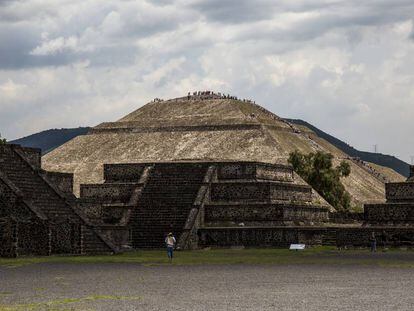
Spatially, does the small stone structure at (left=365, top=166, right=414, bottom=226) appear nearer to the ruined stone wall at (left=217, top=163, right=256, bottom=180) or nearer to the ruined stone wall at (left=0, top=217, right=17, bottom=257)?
the ruined stone wall at (left=217, top=163, right=256, bottom=180)

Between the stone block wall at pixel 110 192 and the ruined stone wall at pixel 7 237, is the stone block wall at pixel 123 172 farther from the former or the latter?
the ruined stone wall at pixel 7 237

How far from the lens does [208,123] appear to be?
129875 millimetres

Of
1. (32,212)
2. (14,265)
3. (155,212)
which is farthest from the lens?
(155,212)

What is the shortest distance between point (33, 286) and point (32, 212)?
1648cm

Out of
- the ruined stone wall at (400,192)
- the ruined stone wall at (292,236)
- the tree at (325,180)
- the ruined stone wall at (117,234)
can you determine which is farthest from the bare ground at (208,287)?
the tree at (325,180)

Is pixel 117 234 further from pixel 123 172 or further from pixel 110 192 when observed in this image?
pixel 123 172

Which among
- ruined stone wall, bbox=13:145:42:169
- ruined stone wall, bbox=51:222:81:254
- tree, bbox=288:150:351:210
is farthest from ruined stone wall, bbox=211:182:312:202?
tree, bbox=288:150:351:210

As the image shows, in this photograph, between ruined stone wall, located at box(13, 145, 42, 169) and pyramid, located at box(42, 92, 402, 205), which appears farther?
pyramid, located at box(42, 92, 402, 205)

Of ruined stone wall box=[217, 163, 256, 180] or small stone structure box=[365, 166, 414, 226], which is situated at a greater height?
ruined stone wall box=[217, 163, 256, 180]

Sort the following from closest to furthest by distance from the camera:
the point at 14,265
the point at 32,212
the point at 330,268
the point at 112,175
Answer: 1. the point at 330,268
2. the point at 14,265
3. the point at 32,212
4. the point at 112,175

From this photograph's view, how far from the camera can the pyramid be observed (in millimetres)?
116875

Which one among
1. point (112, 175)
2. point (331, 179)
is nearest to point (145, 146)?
point (331, 179)

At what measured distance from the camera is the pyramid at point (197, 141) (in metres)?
117

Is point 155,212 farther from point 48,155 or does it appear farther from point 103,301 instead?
point 48,155
